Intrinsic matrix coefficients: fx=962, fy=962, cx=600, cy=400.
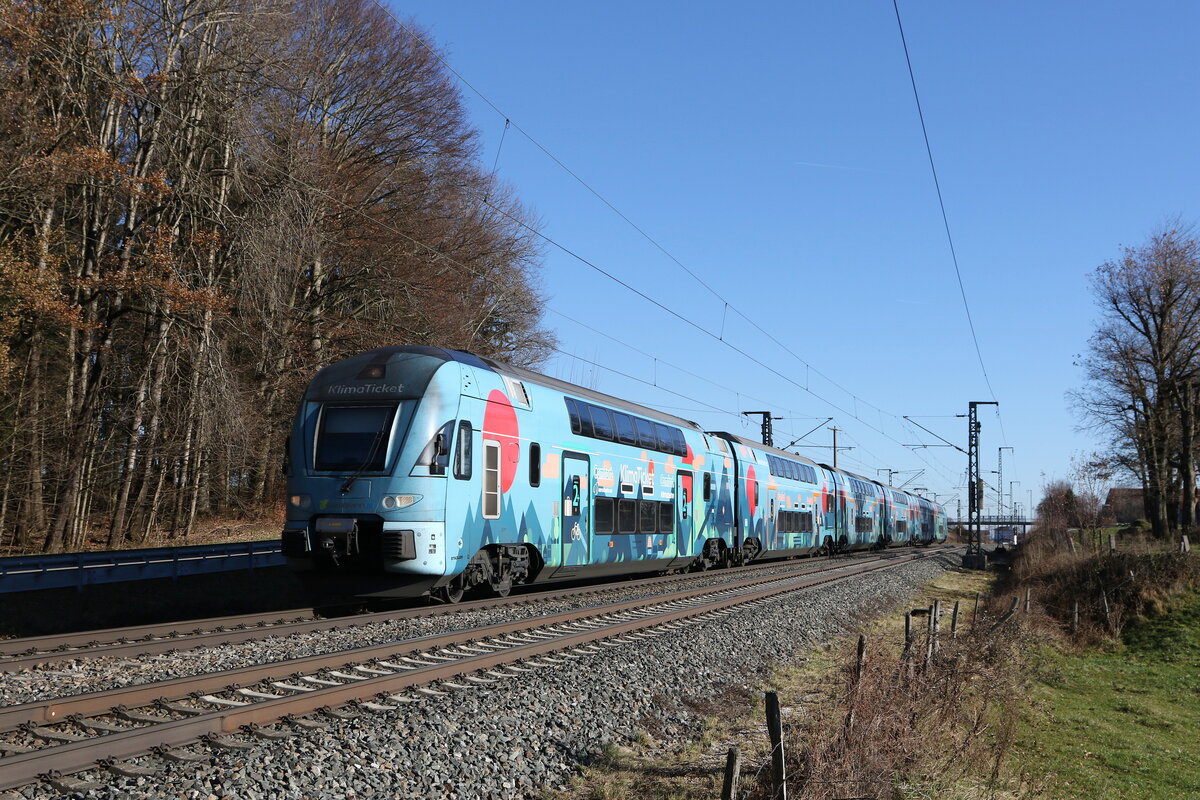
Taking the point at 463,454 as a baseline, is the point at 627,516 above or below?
below

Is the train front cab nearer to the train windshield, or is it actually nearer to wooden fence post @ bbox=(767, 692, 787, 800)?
the train windshield

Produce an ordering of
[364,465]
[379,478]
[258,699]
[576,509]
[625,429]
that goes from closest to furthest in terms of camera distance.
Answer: [258,699] → [379,478] → [364,465] → [576,509] → [625,429]

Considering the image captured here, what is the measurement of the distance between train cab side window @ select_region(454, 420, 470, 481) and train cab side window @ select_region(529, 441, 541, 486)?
2.00 m

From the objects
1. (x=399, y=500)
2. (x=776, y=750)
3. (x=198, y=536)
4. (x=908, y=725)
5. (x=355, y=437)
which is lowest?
(x=908, y=725)

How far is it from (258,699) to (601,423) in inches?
440

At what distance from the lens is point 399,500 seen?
13.0m

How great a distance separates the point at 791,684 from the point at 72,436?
15.7m

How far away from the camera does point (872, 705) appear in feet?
25.4

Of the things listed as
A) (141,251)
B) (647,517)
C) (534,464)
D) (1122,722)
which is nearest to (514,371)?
(534,464)

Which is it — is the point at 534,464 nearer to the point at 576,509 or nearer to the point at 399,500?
the point at 576,509

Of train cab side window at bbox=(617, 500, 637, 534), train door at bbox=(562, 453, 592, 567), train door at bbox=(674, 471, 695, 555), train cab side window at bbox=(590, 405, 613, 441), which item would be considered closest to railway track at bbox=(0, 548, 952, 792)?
train door at bbox=(562, 453, 592, 567)

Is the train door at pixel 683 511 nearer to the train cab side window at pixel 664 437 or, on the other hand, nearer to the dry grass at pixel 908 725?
the train cab side window at pixel 664 437

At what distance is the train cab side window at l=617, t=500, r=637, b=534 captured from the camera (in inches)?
743

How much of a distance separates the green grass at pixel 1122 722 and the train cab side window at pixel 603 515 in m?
7.77
